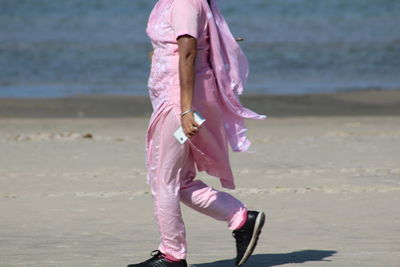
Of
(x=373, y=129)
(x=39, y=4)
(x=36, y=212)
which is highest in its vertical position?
(x=36, y=212)

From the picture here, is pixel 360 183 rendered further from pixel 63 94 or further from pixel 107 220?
pixel 63 94

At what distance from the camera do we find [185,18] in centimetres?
443

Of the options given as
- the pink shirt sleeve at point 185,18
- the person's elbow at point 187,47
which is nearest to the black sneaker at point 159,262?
the person's elbow at point 187,47

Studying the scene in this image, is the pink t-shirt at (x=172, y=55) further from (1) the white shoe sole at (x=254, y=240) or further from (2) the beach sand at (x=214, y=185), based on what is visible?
(2) the beach sand at (x=214, y=185)

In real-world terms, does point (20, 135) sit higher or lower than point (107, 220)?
lower

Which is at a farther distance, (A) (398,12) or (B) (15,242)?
(A) (398,12)

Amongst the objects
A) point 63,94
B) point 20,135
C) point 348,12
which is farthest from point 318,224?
point 348,12

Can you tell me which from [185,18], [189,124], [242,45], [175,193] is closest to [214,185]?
[175,193]

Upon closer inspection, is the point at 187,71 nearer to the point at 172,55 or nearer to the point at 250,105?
the point at 172,55

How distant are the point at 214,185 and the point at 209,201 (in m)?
2.54

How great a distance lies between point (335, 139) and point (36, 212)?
13.6 ft

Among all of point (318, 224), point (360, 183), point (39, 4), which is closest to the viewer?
point (318, 224)

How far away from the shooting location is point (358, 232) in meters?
5.75

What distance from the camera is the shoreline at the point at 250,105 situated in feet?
43.1
